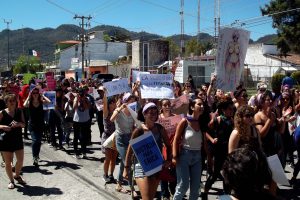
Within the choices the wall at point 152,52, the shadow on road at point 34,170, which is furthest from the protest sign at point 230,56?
the wall at point 152,52

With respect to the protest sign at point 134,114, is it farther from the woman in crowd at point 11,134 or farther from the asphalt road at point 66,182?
the woman in crowd at point 11,134

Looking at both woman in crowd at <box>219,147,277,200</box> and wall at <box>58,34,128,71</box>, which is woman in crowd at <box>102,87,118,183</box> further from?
wall at <box>58,34,128,71</box>

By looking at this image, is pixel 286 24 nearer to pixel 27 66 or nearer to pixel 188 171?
pixel 188 171

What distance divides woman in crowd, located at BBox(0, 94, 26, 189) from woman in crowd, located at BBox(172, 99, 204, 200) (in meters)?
3.43

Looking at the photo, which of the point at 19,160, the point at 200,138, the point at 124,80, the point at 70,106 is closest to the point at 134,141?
the point at 200,138

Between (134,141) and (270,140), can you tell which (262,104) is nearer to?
(270,140)

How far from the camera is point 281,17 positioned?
139 ft

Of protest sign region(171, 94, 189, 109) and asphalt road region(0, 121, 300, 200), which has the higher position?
protest sign region(171, 94, 189, 109)

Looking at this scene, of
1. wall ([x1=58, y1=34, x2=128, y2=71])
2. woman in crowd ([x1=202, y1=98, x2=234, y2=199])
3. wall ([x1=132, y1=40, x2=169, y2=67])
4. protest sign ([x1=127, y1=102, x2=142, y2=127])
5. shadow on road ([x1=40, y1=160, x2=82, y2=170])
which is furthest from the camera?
wall ([x1=58, y1=34, x2=128, y2=71])

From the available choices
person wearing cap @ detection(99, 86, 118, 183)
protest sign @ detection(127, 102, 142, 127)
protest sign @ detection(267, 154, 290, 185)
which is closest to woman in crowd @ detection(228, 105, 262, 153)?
protest sign @ detection(267, 154, 290, 185)

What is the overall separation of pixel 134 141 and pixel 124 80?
392cm

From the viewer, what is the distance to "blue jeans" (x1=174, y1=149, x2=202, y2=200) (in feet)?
18.1

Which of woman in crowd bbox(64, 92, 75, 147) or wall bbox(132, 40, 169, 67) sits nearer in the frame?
woman in crowd bbox(64, 92, 75, 147)

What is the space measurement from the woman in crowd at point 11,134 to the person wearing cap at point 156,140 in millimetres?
2899
